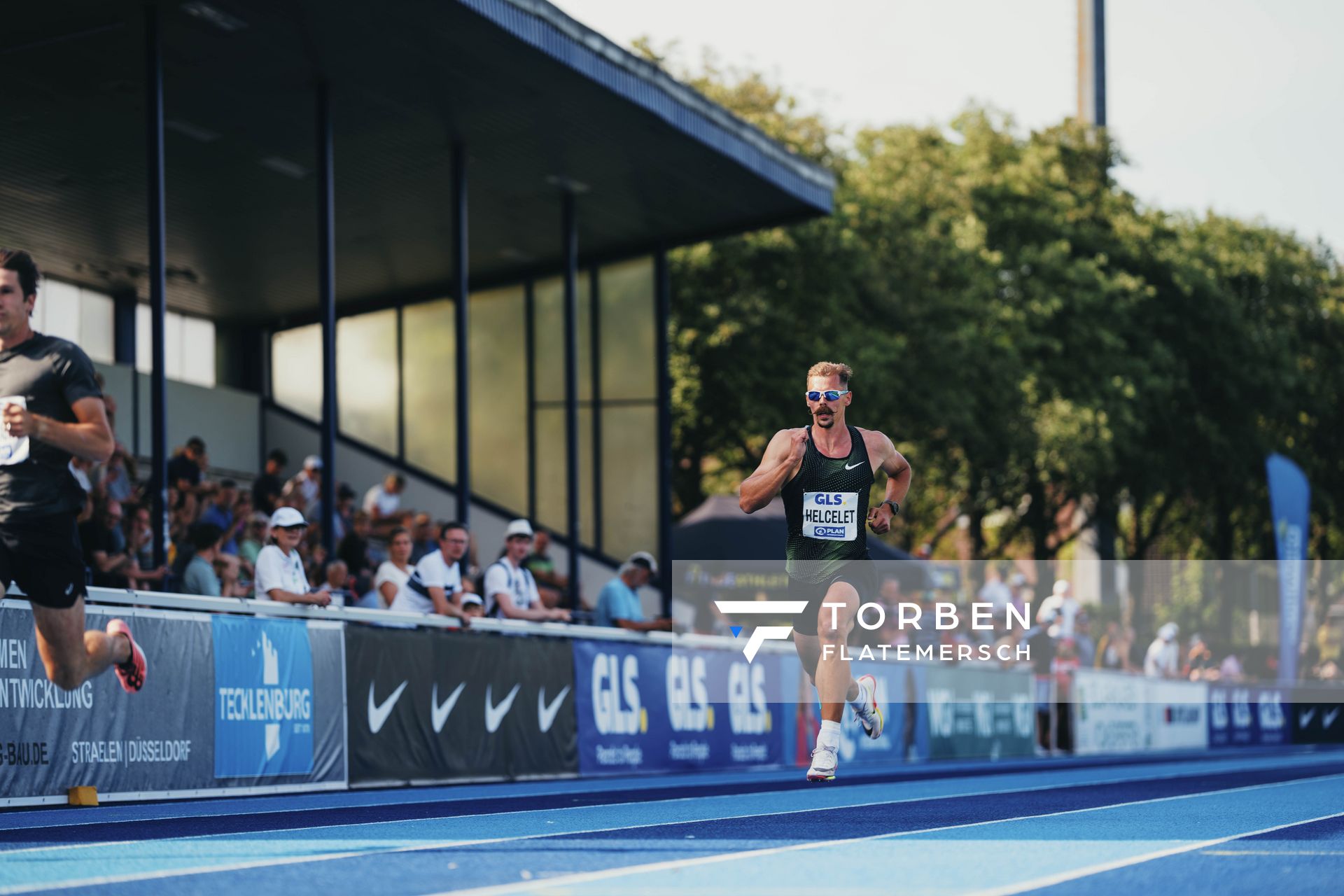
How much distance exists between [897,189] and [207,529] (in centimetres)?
2954

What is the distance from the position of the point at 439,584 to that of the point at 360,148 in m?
9.52

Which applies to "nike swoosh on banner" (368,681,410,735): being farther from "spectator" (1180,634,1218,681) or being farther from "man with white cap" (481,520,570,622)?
"spectator" (1180,634,1218,681)

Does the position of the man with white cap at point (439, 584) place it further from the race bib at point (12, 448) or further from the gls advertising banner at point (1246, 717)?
the gls advertising banner at point (1246, 717)

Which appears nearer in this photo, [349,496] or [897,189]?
[349,496]

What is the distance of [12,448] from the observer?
748 centimetres

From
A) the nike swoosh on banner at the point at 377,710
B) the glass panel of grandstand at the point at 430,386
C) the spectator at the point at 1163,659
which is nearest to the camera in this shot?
the nike swoosh on banner at the point at 377,710

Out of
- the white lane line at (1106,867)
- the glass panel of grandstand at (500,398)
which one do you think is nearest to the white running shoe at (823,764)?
the white lane line at (1106,867)

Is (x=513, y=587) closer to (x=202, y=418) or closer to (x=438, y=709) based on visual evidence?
(x=438, y=709)

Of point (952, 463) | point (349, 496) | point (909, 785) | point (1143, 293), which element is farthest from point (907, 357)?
point (909, 785)

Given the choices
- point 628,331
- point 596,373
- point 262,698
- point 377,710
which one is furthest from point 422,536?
point 628,331

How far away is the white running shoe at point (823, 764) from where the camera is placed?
393 inches

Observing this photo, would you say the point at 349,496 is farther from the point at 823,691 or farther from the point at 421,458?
the point at 823,691

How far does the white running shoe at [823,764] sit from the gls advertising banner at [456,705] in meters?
5.34

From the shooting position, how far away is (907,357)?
39.8 meters
